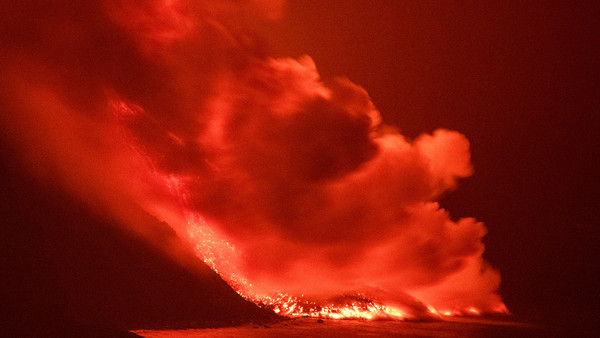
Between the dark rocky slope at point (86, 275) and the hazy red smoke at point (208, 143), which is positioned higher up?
the hazy red smoke at point (208, 143)

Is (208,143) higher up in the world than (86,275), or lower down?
higher up

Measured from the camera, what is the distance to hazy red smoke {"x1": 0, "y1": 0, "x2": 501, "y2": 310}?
14930 millimetres

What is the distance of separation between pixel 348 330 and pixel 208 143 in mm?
8052

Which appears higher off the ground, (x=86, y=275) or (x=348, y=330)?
(x=86, y=275)

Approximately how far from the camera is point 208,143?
19062 mm

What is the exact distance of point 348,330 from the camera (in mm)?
17594

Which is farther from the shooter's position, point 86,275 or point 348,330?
point 348,330

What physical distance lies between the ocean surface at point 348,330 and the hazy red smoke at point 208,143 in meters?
2.60

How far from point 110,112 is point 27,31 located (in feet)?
11.0

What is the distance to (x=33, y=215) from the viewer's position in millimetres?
11914

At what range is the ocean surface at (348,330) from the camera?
14602 millimetres

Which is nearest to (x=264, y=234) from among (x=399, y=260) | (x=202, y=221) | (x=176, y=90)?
(x=202, y=221)

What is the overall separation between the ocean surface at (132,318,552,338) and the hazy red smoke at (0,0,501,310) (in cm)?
260

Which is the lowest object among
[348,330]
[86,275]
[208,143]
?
[348,330]
